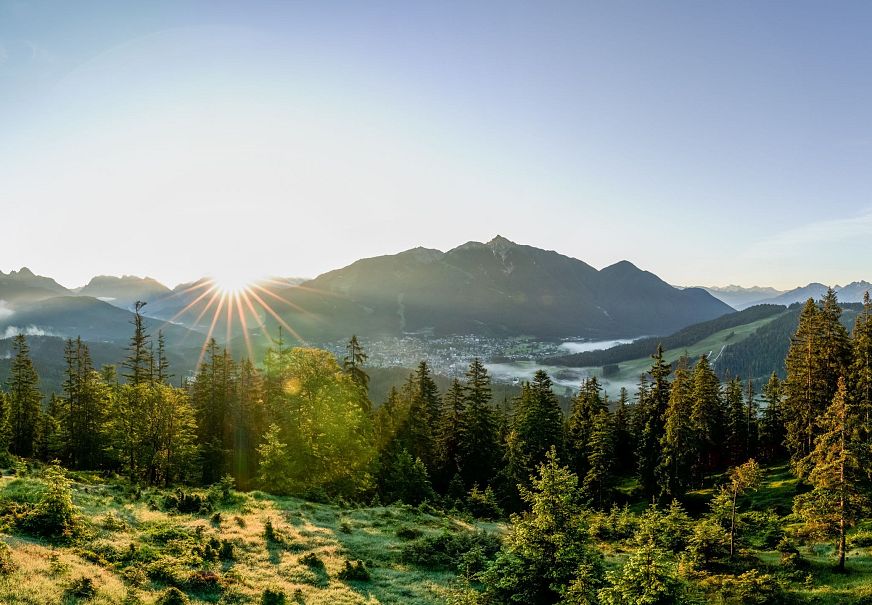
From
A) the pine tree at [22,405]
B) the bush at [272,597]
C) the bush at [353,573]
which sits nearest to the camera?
the bush at [272,597]

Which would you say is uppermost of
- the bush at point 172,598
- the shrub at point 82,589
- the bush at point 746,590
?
the shrub at point 82,589

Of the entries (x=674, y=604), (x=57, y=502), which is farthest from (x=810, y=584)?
(x=57, y=502)

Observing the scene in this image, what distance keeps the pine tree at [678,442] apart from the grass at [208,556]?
3058 cm

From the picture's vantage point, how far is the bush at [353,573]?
840 inches

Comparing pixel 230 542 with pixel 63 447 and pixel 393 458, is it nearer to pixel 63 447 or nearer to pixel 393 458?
pixel 393 458

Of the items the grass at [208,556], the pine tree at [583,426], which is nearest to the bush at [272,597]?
the grass at [208,556]

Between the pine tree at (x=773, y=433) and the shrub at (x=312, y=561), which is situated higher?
the shrub at (x=312, y=561)

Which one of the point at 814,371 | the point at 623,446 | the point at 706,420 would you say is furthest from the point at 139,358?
the point at 814,371

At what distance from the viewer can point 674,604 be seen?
41.7 ft

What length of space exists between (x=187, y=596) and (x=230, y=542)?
22.4 feet

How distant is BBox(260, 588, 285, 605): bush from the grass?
1.10ft

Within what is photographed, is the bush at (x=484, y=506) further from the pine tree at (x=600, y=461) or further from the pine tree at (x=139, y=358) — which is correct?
the pine tree at (x=139, y=358)

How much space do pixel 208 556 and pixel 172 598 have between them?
5.66 metres

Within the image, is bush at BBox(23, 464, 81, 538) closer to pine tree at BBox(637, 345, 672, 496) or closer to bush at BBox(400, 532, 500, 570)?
bush at BBox(400, 532, 500, 570)
